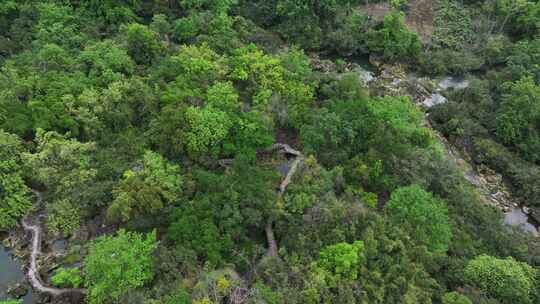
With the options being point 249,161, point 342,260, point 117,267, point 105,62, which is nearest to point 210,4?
point 105,62

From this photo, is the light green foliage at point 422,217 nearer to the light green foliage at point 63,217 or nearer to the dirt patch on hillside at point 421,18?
the light green foliage at point 63,217

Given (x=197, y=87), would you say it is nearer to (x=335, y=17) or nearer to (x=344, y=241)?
(x=344, y=241)

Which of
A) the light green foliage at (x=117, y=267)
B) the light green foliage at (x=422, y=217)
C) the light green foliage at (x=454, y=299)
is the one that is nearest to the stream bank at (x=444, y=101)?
the light green foliage at (x=422, y=217)

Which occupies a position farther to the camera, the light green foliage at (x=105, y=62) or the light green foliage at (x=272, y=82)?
the light green foliage at (x=272, y=82)

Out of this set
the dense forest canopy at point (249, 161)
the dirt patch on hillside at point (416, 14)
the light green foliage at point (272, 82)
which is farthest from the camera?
the dirt patch on hillside at point (416, 14)

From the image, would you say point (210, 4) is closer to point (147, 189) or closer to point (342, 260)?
point (147, 189)

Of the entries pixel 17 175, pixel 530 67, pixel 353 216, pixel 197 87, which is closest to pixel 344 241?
pixel 353 216

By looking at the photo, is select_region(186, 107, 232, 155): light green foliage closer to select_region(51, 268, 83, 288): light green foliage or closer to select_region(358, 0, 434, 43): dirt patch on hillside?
select_region(51, 268, 83, 288): light green foliage
